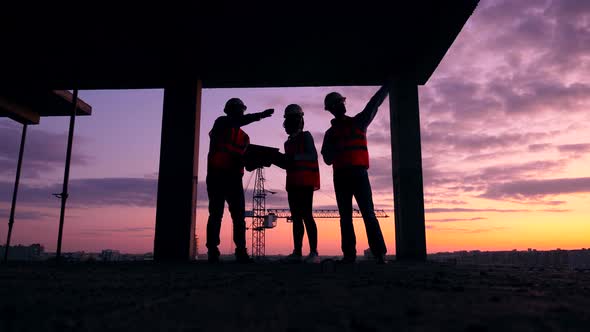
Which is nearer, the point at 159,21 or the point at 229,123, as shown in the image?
the point at 229,123

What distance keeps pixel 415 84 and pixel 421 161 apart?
63.4 inches

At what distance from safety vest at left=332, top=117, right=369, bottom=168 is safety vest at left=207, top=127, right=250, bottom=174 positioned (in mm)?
1528

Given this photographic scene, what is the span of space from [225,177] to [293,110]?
1.41 meters

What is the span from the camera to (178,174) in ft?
26.6

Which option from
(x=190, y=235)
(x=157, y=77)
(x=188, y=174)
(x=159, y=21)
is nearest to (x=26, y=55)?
(x=157, y=77)

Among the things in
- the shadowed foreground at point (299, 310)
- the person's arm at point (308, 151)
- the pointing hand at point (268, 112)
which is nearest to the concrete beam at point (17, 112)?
the pointing hand at point (268, 112)

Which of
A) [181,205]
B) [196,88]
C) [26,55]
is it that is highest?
[26,55]

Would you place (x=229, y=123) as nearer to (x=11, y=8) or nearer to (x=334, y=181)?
(x=334, y=181)

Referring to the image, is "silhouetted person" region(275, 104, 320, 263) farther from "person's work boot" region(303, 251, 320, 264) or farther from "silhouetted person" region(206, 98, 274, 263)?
"silhouetted person" region(206, 98, 274, 263)

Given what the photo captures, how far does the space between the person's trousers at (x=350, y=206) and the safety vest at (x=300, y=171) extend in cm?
33

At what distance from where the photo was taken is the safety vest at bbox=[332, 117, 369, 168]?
5.51m

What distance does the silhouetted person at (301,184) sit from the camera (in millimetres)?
5773

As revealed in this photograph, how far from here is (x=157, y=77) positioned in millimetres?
8773

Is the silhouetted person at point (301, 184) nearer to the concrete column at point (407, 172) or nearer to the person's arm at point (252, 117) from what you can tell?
the person's arm at point (252, 117)
